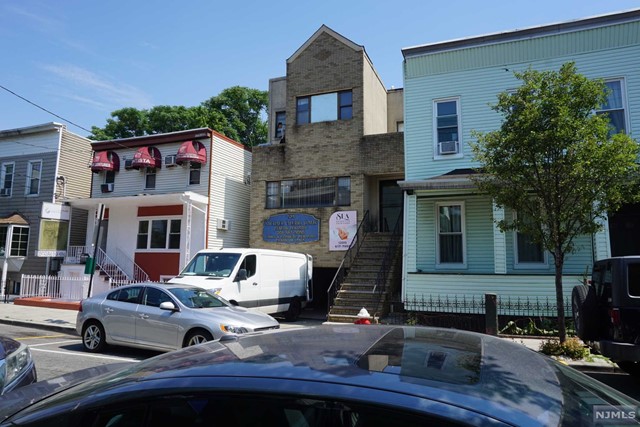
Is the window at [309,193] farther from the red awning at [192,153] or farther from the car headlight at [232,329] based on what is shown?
the car headlight at [232,329]

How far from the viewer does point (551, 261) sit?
13164 mm

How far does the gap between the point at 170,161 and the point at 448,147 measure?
43.3 feet

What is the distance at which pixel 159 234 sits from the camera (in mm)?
20656

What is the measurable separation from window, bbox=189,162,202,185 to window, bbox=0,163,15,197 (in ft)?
37.8

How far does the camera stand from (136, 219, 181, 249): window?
2038 cm

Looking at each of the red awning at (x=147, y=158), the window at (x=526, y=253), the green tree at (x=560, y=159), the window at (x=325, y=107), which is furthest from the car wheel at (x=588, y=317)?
the red awning at (x=147, y=158)

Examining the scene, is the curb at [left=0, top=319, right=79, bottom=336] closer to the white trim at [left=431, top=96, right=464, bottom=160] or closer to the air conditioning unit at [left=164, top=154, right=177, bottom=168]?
the air conditioning unit at [left=164, top=154, right=177, bottom=168]

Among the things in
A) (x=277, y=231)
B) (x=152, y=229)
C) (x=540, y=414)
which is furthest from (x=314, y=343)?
(x=152, y=229)

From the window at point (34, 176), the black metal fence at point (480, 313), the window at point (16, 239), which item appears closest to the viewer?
the black metal fence at point (480, 313)

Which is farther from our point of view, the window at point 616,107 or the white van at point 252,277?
the window at point 616,107

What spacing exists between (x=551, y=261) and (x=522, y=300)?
168 centimetres

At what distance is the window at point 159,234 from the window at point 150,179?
6.02 ft

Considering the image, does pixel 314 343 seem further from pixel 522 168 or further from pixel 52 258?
pixel 52 258

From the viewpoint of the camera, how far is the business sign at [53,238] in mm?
21219
